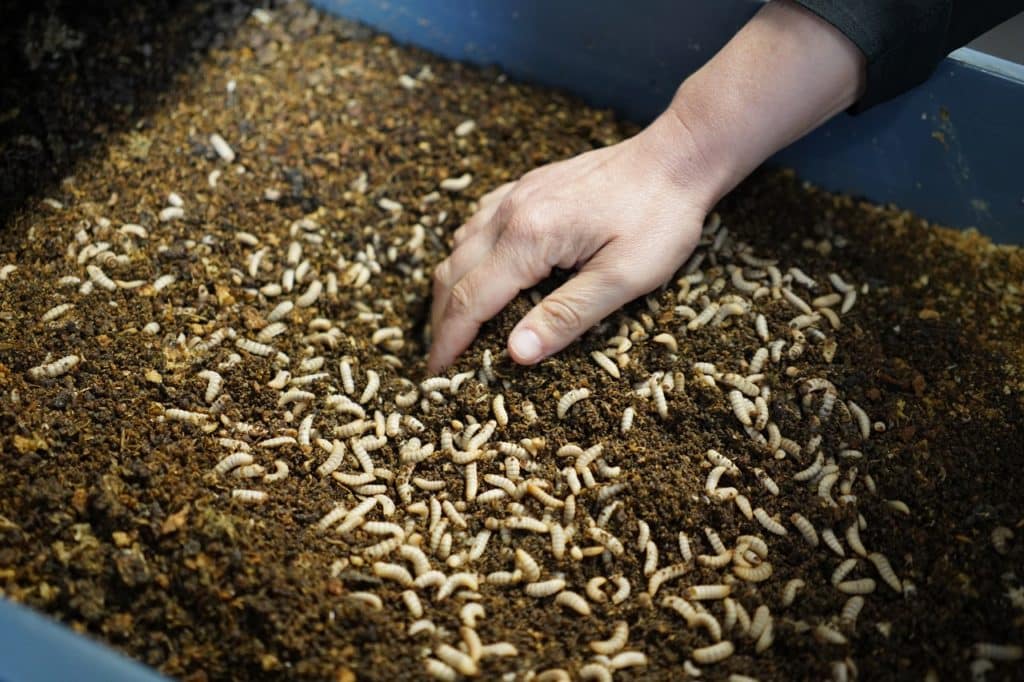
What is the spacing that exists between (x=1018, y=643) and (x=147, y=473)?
70.3 inches

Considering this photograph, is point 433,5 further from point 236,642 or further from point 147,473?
point 236,642

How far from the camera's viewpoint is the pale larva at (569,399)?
206cm

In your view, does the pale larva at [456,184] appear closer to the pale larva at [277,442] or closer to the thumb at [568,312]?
the thumb at [568,312]

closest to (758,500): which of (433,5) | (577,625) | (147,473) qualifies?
(577,625)

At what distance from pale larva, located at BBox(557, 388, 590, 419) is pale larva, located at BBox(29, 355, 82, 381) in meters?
1.12

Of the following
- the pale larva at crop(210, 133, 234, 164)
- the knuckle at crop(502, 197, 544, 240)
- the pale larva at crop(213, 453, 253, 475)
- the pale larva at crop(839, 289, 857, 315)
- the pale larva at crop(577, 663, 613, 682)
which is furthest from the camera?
the pale larva at crop(210, 133, 234, 164)

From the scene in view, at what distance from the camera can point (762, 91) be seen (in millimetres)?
2135

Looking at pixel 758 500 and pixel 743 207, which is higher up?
pixel 743 207

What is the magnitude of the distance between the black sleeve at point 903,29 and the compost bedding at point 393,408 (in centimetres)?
47

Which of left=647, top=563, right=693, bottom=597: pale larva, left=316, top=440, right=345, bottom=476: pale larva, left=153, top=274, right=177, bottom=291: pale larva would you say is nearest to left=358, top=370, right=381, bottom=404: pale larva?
left=316, top=440, right=345, bottom=476: pale larva

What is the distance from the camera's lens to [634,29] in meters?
2.71

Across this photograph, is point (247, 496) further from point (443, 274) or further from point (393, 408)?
point (443, 274)

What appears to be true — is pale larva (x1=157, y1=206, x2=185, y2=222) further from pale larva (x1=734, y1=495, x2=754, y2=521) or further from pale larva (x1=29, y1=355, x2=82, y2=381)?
pale larva (x1=734, y1=495, x2=754, y2=521)

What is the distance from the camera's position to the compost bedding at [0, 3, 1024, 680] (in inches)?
68.6
